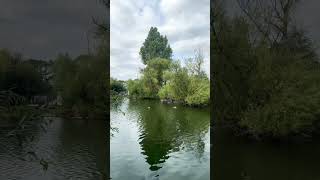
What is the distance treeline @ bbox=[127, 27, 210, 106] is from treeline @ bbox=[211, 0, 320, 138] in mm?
4818

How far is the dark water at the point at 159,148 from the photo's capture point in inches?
258

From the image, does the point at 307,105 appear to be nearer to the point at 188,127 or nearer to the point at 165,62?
the point at 188,127

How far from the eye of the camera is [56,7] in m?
10.7

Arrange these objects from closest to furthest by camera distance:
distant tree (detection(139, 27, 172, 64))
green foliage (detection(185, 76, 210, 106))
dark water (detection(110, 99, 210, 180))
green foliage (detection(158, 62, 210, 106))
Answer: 1. dark water (detection(110, 99, 210, 180))
2. green foliage (detection(185, 76, 210, 106))
3. green foliage (detection(158, 62, 210, 106))
4. distant tree (detection(139, 27, 172, 64))

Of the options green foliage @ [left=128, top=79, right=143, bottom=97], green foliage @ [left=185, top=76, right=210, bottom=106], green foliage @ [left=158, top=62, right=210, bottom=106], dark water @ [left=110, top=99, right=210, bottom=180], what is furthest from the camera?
green foliage @ [left=128, top=79, right=143, bottom=97]

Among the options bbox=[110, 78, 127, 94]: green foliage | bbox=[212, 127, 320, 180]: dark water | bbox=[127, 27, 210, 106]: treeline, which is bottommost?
bbox=[212, 127, 320, 180]: dark water

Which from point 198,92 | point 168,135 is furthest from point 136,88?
point 168,135

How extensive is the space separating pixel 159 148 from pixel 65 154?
7.43 feet

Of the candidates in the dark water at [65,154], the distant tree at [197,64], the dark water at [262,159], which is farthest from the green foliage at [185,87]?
the dark water at [262,159]

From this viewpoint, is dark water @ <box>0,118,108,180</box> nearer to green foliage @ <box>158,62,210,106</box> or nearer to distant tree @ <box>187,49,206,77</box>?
distant tree @ <box>187,49,206,77</box>

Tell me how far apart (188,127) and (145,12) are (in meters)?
→ 4.42

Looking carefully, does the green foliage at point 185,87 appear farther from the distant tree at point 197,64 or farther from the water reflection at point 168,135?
the water reflection at point 168,135

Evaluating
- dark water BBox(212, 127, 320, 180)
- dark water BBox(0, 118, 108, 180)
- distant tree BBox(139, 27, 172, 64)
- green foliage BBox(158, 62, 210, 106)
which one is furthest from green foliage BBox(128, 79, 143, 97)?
dark water BBox(212, 127, 320, 180)

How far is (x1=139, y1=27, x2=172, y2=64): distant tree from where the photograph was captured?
705 inches
